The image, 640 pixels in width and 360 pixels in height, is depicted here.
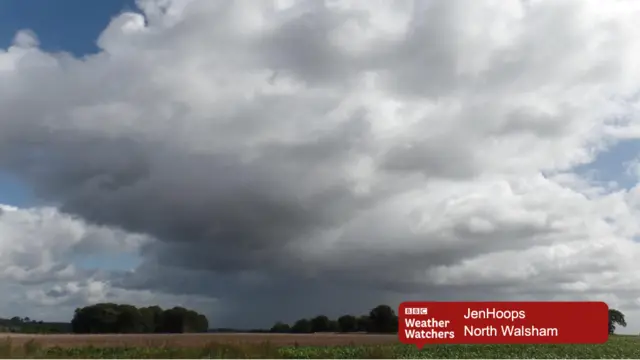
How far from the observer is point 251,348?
185 feet

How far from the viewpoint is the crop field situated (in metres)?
54.8

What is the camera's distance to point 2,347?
53281 millimetres

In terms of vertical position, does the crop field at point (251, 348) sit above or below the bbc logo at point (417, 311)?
below

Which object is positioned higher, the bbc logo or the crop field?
the bbc logo

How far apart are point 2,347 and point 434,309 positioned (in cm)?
3593

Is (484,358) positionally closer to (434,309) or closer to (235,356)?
(434,309)

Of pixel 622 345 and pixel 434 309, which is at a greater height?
pixel 434 309

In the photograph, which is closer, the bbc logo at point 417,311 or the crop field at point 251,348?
the bbc logo at point 417,311

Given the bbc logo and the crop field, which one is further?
the crop field

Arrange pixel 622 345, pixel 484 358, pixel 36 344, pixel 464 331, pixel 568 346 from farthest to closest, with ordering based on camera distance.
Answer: pixel 622 345 → pixel 568 346 → pixel 484 358 → pixel 36 344 → pixel 464 331

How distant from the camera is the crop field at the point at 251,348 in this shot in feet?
180

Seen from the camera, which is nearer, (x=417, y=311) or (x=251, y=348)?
(x=417, y=311)

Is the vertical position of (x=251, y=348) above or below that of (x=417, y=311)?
below

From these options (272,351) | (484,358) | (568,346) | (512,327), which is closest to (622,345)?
(568,346)
